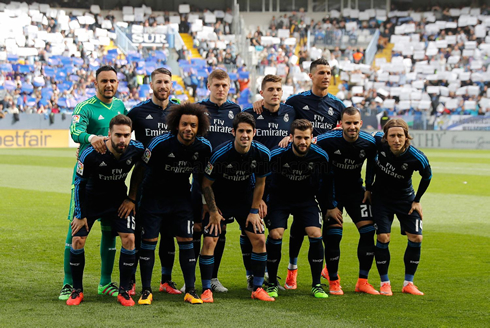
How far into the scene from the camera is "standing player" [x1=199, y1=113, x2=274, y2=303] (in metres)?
6.58

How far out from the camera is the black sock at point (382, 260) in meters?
6.92

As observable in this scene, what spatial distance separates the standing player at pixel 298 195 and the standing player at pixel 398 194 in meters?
0.65

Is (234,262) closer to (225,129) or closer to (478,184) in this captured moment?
(225,129)

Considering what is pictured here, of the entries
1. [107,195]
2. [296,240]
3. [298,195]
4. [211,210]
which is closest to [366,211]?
[298,195]

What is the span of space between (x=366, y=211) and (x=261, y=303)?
5.38 feet

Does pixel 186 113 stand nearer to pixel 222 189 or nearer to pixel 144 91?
pixel 222 189

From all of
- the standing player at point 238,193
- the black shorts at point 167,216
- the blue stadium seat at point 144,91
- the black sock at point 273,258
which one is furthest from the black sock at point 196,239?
the blue stadium seat at point 144,91

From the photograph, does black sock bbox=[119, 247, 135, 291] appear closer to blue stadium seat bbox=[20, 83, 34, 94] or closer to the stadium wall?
the stadium wall

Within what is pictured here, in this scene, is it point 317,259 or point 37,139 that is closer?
point 317,259

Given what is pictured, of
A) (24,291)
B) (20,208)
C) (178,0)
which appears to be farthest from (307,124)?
(178,0)

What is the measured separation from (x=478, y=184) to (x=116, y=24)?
2816cm

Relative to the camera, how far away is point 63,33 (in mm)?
39281

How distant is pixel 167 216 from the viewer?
6.68 meters

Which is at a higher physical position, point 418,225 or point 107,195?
point 107,195
